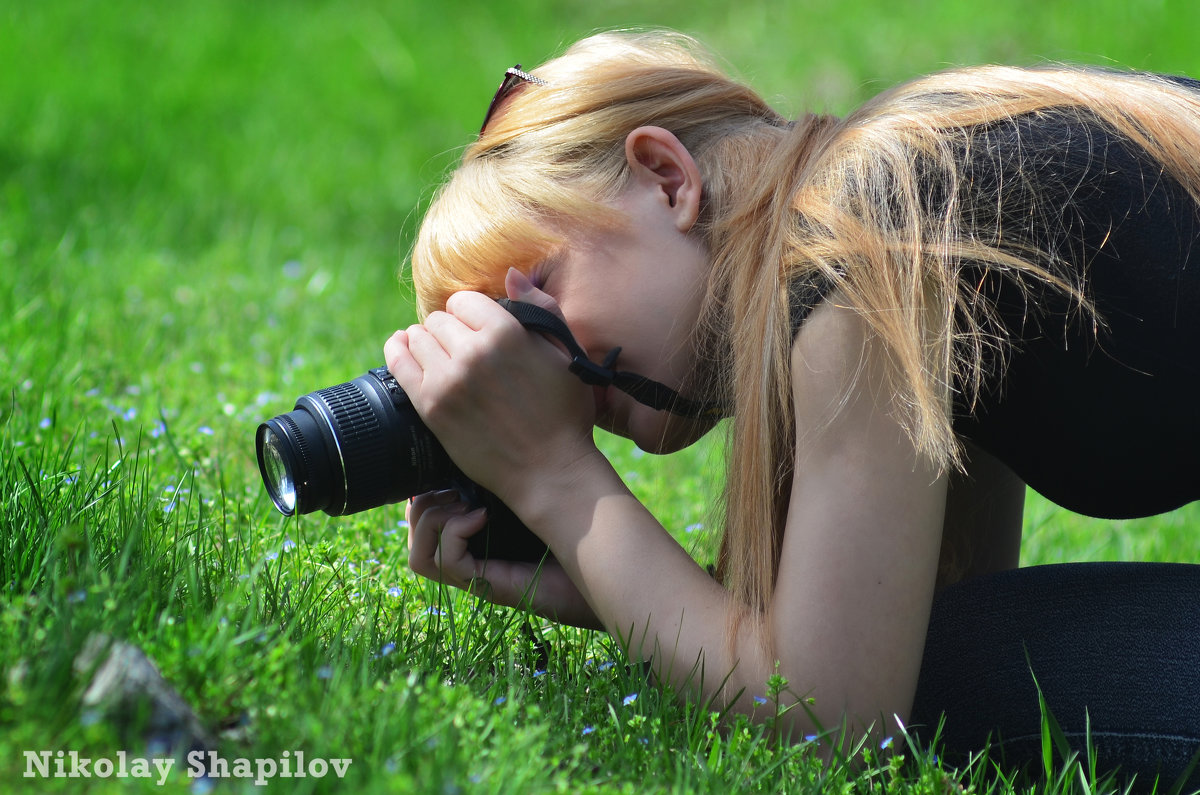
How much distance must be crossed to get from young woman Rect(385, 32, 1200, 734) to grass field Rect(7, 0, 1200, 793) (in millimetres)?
149

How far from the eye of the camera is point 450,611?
1696 millimetres

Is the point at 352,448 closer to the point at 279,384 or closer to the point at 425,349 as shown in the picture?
the point at 425,349

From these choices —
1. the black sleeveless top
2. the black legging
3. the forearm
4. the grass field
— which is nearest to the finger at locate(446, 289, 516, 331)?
the forearm

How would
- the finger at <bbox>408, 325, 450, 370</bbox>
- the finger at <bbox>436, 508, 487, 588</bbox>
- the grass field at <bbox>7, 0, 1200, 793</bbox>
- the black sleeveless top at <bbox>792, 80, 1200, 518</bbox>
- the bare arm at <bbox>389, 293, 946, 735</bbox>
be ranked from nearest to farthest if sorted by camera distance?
1. the grass field at <bbox>7, 0, 1200, 793</bbox>
2. the bare arm at <bbox>389, 293, 946, 735</bbox>
3. the black sleeveless top at <bbox>792, 80, 1200, 518</bbox>
4. the finger at <bbox>408, 325, 450, 370</bbox>
5. the finger at <bbox>436, 508, 487, 588</bbox>

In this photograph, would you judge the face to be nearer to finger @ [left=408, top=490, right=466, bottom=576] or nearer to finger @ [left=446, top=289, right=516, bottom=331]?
finger @ [left=446, top=289, right=516, bottom=331]

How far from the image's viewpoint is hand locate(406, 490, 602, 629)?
1.81 m

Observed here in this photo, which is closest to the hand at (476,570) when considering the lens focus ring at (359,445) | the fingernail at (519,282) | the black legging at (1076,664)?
the lens focus ring at (359,445)

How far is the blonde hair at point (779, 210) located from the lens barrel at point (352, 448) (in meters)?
0.25

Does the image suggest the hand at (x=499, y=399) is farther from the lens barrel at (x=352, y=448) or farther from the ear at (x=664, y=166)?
the ear at (x=664, y=166)

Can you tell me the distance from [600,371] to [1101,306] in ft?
2.29

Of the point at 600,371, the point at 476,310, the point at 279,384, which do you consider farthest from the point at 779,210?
the point at 279,384

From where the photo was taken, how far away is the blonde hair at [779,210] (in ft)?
4.88

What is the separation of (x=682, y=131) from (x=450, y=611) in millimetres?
828

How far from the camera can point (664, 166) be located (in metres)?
1.79
